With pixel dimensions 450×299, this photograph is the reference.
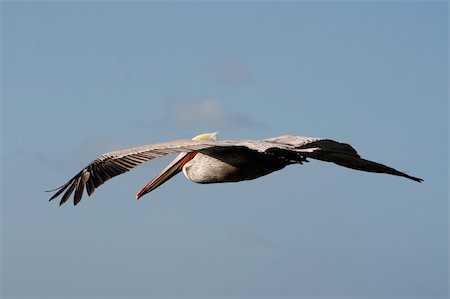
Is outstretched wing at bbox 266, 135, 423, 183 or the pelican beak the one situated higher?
outstretched wing at bbox 266, 135, 423, 183

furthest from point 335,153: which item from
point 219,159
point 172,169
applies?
point 172,169

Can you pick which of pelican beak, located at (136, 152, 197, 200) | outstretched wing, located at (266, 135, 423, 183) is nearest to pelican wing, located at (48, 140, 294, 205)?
outstretched wing, located at (266, 135, 423, 183)

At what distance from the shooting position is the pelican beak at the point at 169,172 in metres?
26.0

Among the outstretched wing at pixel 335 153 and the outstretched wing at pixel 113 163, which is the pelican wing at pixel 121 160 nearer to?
the outstretched wing at pixel 113 163

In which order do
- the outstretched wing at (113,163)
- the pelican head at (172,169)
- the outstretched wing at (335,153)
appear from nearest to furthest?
the outstretched wing at (113,163) < the outstretched wing at (335,153) < the pelican head at (172,169)

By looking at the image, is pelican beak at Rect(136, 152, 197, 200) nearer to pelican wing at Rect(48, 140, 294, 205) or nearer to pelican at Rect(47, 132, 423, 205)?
pelican at Rect(47, 132, 423, 205)

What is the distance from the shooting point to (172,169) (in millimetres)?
26266

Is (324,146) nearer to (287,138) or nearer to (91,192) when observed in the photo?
(287,138)

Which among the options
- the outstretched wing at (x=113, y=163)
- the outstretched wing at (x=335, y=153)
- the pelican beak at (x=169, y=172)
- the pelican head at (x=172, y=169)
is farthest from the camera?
the pelican beak at (x=169, y=172)

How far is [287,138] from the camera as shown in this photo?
25344 mm

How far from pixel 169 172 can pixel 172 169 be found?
0.29ft

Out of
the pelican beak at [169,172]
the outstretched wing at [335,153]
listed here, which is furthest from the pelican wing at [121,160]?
the pelican beak at [169,172]

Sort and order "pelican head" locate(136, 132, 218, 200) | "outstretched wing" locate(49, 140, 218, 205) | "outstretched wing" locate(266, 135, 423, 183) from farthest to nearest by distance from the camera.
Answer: "pelican head" locate(136, 132, 218, 200) < "outstretched wing" locate(266, 135, 423, 183) < "outstretched wing" locate(49, 140, 218, 205)

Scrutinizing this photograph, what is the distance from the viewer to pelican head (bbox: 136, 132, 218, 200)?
85.0ft
